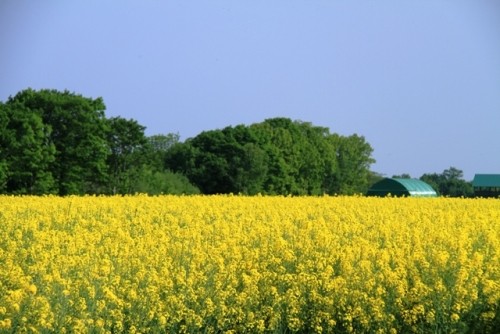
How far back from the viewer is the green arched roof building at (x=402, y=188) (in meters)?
60.2

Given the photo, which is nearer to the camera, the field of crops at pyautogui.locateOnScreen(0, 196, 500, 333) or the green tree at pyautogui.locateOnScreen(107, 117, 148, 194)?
the field of crops at pyautogui.locateOnScreen(0, 196, 500, 333)

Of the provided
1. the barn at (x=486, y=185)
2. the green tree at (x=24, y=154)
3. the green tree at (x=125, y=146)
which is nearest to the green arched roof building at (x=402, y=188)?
the barn at (x=486, y=185)

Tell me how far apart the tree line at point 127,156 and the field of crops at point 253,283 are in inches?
1396

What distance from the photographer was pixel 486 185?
68188 millimetres

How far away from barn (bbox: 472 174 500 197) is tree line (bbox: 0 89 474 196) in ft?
50.0

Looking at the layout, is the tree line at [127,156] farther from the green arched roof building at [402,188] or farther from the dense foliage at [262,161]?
the green arched roof building at [402,188]

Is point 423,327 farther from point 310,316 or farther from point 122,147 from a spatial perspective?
point 122,147

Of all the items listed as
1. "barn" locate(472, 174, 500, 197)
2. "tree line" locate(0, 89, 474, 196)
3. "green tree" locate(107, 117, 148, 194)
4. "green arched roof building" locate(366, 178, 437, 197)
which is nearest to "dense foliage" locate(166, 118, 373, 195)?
"tree line" locate(0, 89, 474, 196)

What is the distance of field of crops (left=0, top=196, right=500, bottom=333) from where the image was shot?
9812 mm

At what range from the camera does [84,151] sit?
167 feet

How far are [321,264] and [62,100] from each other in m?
42.9

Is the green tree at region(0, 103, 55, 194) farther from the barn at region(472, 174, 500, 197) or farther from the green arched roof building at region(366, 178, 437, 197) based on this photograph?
the barn at region(472, 174, 500, 197)

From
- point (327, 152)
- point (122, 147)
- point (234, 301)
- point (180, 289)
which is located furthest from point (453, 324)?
point (327, 152)

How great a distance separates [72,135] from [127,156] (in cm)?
600
